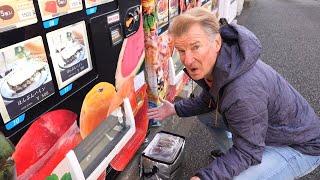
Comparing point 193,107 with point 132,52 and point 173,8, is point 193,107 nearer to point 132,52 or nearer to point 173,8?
point 132,52

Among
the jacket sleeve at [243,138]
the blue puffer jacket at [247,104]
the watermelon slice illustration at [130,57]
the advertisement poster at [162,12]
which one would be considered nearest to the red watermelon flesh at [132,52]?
the watermelon slice illustration at [130,57]

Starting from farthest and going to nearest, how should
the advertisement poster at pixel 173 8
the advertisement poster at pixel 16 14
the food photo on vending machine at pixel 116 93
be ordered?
the advertisement poster at pixel 173 8, the food photo on vending machine at pixel 116 93, the advertisement poster at pixel 16 14

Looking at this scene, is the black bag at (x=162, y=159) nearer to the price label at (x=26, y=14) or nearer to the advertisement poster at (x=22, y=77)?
the advertisement poster at (x=22, y=77)

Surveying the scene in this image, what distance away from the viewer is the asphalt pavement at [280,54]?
2307 mm

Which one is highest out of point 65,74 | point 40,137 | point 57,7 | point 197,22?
point 57,7

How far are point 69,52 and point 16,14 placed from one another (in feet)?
1.02

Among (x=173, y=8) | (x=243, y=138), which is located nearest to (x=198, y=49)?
(x=243, y=138)

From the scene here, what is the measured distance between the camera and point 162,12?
208 cm

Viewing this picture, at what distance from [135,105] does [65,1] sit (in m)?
0.88

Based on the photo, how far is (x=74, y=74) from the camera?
1284mm

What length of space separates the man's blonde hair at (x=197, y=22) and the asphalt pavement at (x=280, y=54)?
924 millimetres

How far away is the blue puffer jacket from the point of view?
1.28 meters

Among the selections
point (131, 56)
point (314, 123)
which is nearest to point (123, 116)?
point (131, 56)

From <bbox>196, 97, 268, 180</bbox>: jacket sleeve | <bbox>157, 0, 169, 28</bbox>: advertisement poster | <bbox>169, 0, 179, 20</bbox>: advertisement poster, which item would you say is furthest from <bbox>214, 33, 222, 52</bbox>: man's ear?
<bbox>169, 0, 179, 20</bbox>: advertisement poster
